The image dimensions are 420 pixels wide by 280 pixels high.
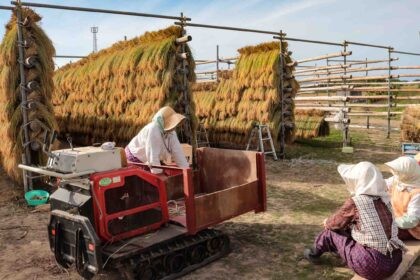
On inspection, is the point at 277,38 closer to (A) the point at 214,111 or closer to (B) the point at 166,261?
(A) the point at 214,111

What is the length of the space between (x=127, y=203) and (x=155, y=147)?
1.17 metres

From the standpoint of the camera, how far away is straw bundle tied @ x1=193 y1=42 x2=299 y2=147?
11992mm

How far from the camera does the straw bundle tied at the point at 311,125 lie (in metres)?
14.3

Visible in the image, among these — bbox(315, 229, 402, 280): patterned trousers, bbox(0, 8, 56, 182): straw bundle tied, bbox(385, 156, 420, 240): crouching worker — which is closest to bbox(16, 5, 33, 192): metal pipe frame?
bbox(0, 8, 56, 182): straw bundle tied

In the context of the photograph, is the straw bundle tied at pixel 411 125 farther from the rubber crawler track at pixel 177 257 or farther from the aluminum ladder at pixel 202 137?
the rubber crawler track at pixel 177 257

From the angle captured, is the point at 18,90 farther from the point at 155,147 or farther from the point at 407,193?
the point at 407,193

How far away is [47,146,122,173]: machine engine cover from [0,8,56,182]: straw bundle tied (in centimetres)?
391

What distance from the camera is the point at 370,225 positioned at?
4.02m

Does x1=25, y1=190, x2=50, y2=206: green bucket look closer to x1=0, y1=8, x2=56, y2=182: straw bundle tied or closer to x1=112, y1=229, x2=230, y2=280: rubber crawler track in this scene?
x1=0, y1=8, x2=56, y2=182: straw bundle tied

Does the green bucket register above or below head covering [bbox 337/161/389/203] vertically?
below

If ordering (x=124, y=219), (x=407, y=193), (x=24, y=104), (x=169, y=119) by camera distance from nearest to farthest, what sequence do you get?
(x=124, y=219) → (x=407, y=193) → (x=169, y=119) → (x=24, y=104)

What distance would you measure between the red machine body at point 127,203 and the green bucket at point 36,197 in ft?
11.9

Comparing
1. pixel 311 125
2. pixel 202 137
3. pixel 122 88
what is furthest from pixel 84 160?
pixel 311 125

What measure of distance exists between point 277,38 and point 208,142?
4007mm
